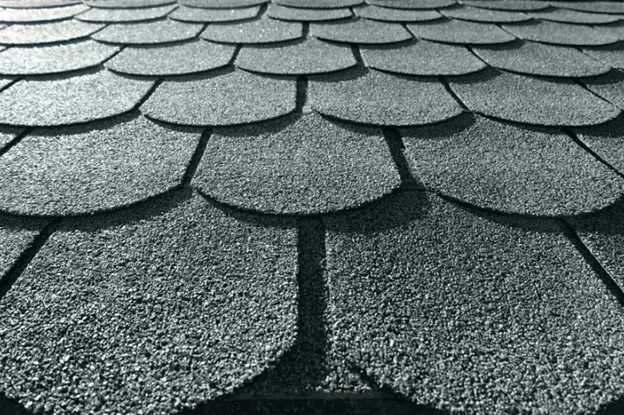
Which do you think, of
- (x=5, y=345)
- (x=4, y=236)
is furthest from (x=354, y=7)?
(x=5, y=345)

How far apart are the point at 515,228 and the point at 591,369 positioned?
0.23 m

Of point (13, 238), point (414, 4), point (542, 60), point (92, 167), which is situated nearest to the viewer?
point (13, 238)

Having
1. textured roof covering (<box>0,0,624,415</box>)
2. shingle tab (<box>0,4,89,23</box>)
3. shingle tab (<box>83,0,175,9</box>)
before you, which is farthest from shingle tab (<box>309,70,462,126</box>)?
shingle tab (<box>0,4,89,23</box>)

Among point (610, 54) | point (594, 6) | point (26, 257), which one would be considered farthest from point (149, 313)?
point (594, 6)

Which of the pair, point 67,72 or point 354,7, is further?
point 354,7

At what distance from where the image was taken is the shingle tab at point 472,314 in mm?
437

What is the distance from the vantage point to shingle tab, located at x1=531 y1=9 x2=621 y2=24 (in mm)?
1421

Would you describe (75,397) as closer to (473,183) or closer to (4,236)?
(4,236)

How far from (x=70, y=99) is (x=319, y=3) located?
2.97 ft

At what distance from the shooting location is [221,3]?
150 cm

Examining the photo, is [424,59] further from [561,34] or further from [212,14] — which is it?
[212,14]

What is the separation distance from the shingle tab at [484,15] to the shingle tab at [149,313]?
1139 millimetres

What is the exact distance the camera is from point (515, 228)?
2.11ft

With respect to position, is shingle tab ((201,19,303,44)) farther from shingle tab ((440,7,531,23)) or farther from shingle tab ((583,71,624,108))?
shingle tab ((583,71,624,108))
